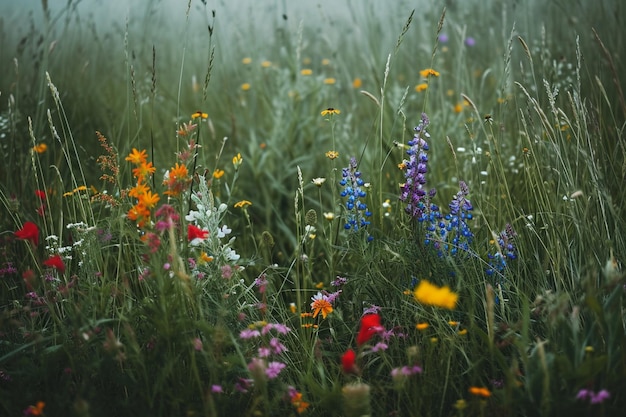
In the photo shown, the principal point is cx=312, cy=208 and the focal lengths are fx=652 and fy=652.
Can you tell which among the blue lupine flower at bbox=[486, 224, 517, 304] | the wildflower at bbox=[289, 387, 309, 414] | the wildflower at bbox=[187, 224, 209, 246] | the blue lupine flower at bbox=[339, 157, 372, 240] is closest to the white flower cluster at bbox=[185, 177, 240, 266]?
the wildflower at bbox=[187, 224, 209, 246]

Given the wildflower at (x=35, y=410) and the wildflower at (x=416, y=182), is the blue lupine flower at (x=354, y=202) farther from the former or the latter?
the wildflower at (x=35, y=410)

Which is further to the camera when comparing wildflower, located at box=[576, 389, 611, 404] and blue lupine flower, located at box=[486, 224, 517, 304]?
blue lupine flower, located at box=[486, 224, 517, 304]

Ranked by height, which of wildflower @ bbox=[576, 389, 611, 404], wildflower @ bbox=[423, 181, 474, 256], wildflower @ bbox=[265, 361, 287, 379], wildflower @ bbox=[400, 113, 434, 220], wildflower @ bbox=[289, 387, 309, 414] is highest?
wildflower @ bbox=[400, 113, 434, 220]

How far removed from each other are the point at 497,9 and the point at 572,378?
3.63 m

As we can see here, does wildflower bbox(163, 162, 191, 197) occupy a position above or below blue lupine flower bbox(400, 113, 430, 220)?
above

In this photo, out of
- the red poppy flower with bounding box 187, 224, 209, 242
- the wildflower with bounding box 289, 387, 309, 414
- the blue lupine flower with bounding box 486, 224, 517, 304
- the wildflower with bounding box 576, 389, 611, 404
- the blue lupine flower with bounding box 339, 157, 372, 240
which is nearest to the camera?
the wildflower with bounding box 576, 389, 611, 404

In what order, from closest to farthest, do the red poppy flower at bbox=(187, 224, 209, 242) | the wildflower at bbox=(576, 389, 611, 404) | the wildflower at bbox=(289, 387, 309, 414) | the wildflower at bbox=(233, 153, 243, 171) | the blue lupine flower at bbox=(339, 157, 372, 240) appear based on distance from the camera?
1. the wildflower at bbox=(576, 389, 611, 404)
2. the wildflower at bbox=(289, 387, 309, 414)
3. the red poppy flower at bbox=(187, 224, 209, 242)
4. the blue lupine flower at bbox=(339, 157, 372, 240)
5. the wildflower at bbox=(233, 153, 243, 171)

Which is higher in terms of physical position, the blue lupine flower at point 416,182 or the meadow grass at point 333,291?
the blue lupine flower at point 416,182

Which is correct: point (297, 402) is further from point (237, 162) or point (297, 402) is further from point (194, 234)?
point (237, 162)

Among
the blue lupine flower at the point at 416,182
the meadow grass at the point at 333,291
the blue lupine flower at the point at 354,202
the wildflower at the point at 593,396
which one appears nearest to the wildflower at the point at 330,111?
the meadow grass at the point at 333,291

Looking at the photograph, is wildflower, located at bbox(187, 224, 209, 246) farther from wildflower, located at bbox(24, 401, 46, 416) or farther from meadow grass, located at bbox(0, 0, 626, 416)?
wildflower, located at bbox(24, 401, 46, 416)

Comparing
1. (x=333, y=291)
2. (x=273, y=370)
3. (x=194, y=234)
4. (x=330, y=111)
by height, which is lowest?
(x=333, y=291)

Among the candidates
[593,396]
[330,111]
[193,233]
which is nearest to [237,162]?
[330,111]

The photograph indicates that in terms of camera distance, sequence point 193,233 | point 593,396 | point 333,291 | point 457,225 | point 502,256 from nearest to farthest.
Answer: point 593,396, point 193,233, point 502,256, point 457,225, point 333,291
